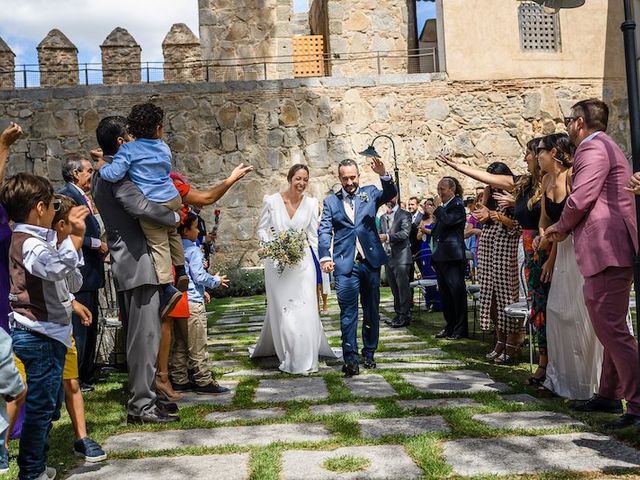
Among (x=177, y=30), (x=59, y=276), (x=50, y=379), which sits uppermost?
(x=177, y=30)

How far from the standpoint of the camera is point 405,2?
1925 centimetres

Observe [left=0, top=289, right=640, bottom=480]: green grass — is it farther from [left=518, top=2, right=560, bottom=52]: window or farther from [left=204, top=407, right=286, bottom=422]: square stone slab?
[left=518, top=2, right=560, bottom=52]: window

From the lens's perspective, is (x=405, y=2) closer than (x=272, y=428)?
No

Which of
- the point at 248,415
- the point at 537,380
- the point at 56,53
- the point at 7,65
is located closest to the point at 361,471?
the point at 248,415

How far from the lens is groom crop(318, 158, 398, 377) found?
6.33 m

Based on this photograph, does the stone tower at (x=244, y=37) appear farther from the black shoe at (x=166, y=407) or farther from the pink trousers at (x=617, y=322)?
the pink trousers at (x=617, y=322)

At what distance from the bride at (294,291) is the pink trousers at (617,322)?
9.33 feet

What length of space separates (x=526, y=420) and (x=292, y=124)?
13.8 metres

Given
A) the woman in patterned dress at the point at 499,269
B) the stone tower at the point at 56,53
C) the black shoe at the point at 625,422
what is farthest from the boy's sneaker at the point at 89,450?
the stone tower at the point at 56,53

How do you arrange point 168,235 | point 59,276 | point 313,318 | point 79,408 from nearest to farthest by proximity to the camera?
point 59,276 < point 79,408 < point 168,235 < point 313,318

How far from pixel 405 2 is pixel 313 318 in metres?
14.8

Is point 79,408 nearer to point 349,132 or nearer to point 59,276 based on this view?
point 59,276

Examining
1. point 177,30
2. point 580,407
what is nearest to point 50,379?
point 580,407

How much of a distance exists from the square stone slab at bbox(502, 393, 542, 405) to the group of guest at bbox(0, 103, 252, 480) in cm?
228
